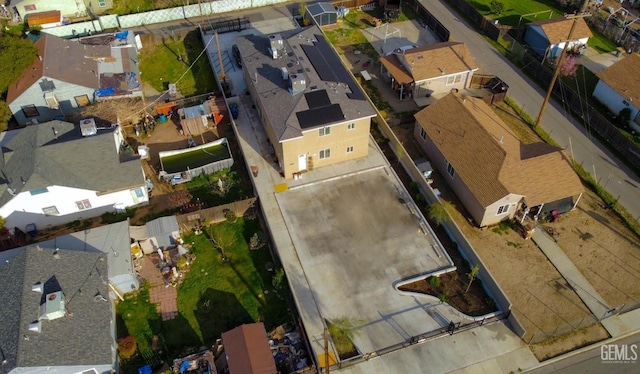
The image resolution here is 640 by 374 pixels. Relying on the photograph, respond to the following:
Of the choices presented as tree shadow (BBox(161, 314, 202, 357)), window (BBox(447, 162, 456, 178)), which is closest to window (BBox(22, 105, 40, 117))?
tree shadow (BBox(161, 314, 202, 357))

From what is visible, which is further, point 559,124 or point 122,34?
point 122,34

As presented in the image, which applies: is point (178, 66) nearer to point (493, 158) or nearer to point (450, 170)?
point (450, 170)

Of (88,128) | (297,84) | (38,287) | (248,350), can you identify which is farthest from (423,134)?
(38,287)

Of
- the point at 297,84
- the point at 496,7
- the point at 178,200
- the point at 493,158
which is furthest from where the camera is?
the point at 496,7

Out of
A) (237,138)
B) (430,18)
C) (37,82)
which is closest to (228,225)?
(237,138)

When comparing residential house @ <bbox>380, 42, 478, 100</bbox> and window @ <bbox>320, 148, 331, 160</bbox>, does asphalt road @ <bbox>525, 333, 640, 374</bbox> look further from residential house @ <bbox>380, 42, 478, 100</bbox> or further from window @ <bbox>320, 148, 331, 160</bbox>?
residential house @ <bbox>380, 42, 478, 100</bbox>

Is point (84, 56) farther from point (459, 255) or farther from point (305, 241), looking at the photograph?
point (459, 255)
